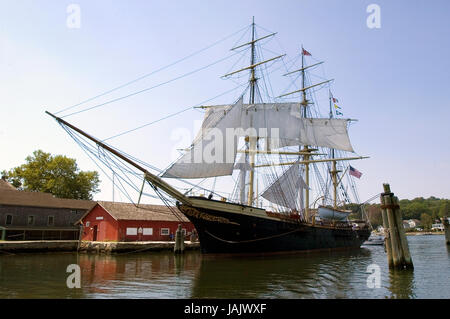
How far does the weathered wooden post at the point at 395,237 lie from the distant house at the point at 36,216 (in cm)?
3507

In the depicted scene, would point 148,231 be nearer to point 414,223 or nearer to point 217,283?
point 217,283

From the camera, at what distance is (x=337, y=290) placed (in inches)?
560

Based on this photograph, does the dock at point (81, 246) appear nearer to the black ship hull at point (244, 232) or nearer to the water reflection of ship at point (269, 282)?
the black ship hull at point (244, 232)

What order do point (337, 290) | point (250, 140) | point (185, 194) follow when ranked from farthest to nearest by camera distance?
point (250, 140) → point (185, 194) → point (337, 290)

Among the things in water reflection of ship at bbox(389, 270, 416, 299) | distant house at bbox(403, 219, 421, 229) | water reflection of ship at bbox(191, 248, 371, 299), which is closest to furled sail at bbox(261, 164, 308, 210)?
water reflection of ship at bbox(191, 248, 371, 299)

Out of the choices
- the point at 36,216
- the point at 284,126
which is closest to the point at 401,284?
the point at 284,126

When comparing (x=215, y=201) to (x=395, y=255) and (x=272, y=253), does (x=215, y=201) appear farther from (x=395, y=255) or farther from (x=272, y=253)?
(x=395, y=255)

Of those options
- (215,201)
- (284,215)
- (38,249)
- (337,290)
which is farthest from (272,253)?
(38,249)

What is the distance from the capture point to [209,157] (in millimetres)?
26531

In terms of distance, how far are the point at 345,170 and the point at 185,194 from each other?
32989mm

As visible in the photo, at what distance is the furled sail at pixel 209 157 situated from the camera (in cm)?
2520

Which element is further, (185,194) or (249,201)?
(249,201)

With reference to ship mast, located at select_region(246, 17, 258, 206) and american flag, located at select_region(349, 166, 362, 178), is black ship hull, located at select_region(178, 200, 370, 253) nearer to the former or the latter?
ship mast, located at select_region(246, 17, 258, 206)

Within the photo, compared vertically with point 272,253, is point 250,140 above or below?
above
